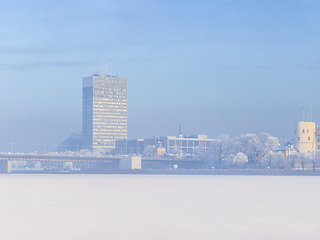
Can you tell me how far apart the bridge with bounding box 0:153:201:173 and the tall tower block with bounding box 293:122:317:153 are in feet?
123

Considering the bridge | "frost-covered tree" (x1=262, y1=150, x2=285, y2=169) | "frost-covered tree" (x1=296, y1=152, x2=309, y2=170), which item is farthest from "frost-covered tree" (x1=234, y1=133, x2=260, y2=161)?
the bridge

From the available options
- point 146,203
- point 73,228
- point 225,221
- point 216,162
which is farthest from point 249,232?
point 216,162

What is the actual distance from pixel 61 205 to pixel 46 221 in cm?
870

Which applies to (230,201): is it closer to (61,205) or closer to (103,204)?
(103,204)

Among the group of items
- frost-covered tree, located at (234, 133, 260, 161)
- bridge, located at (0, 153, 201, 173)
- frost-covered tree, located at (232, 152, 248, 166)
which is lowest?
bridge, located at (0, 153, 201, 173)

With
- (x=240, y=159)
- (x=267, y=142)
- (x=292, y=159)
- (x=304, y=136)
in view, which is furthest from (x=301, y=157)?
(x=267, y=142)

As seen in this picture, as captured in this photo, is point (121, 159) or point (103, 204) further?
point (121, 159)

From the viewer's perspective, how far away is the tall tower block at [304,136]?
157 metres

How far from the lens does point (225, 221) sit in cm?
2803

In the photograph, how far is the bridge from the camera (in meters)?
172

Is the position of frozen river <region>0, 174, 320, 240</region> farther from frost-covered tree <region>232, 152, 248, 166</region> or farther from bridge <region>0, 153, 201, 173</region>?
bridge <region>0, 153, 201, 173</region>

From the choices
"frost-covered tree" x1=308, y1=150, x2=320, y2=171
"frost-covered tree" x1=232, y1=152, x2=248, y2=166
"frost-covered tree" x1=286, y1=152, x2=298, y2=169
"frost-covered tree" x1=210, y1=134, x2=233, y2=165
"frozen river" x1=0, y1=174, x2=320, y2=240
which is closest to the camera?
"frozen river" x1=0, y1=174, x2=320, y2=240

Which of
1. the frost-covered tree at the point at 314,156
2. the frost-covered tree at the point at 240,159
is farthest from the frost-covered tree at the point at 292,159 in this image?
the frost-covered tree at the point at 240,159

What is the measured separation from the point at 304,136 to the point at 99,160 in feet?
235
